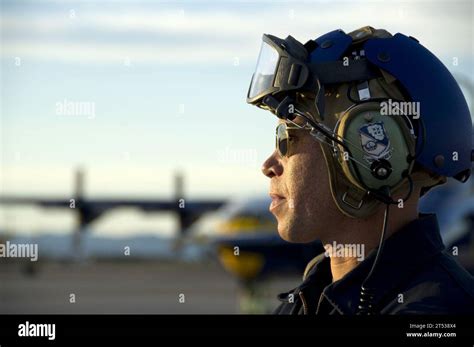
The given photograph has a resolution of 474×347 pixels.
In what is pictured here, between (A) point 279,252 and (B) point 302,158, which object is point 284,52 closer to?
(B) point 302,158

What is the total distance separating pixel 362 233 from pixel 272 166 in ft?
1.17

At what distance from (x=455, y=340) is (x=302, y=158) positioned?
28.5 inches

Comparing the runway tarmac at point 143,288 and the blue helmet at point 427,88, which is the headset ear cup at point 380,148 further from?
the runway tarmac at point 143,288

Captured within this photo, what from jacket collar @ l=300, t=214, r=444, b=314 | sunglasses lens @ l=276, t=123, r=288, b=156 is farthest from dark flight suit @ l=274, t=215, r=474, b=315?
sunglasses lens @ l=276, t=123, r=288, b=156

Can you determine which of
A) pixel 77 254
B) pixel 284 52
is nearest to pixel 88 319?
pixel 284 52

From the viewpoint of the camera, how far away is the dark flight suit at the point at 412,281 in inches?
122

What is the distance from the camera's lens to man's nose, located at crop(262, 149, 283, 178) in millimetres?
3350

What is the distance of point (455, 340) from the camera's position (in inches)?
124

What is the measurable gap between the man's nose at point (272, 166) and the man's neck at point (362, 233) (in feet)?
0.84

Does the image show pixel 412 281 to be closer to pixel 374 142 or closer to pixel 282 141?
pixel 374 142

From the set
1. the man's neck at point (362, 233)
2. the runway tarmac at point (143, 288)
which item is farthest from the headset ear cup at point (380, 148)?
the runway tarmac at point (143, 288)

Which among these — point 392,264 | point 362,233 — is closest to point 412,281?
point 392,264

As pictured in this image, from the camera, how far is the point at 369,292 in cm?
327

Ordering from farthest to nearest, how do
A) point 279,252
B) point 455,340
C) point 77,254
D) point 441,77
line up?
point 77,254 → point 279,252 → point 441,77 → point 455,340
